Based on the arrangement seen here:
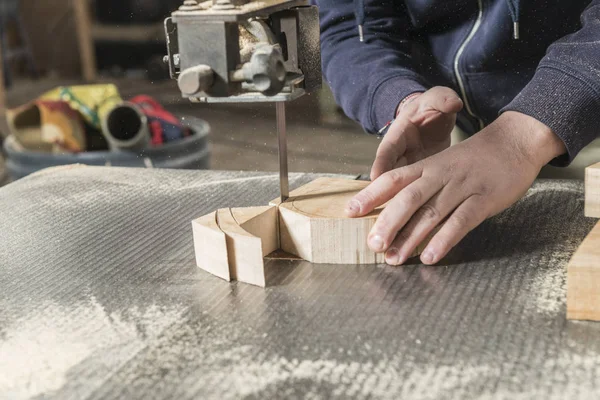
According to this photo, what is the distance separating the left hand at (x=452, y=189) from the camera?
3.25 feet

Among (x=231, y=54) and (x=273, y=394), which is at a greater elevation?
(x=231, y=54)

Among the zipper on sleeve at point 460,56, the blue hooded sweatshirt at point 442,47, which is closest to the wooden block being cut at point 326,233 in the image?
the blue hooded sweatshirt at point 442,47

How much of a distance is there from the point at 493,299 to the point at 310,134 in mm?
3131

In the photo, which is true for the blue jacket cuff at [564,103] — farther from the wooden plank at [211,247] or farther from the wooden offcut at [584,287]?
the wooden plank at [211,247]

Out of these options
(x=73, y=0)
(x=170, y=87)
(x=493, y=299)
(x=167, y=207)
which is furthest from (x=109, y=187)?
(x=73, y=0)

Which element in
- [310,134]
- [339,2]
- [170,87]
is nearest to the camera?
[339,2]

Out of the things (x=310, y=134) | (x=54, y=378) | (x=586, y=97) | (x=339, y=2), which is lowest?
(x=310, y=134)

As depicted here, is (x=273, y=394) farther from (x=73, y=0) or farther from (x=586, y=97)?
(x=73, y=0)

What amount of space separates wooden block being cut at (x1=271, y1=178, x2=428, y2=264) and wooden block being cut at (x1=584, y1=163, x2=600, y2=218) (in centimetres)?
26

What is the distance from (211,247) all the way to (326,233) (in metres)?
0.15

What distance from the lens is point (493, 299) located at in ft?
2.89

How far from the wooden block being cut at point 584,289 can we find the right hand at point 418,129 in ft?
1.35

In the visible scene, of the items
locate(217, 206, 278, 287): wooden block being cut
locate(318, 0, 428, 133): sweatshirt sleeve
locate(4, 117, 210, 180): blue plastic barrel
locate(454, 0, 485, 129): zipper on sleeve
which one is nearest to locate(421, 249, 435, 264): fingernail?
locate(217, 206, 278, 287): wooden block being cut

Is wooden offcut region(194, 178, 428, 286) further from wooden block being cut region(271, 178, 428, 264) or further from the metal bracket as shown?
the metal bracket
